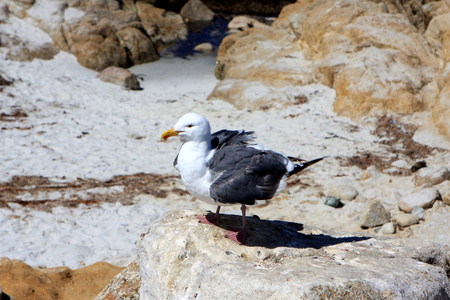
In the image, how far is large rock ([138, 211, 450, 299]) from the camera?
2.64 metres

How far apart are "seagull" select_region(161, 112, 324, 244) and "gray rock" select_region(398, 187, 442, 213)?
10.2 ft

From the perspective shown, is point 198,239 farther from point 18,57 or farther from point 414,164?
point 18,57

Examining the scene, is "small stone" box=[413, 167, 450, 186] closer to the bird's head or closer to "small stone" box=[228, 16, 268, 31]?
the bird's head

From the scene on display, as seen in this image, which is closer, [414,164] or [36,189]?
[36,189]

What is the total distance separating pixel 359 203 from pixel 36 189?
15.3ft

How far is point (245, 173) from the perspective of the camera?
10.9ft

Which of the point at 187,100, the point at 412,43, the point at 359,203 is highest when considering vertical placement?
the point at 412,43

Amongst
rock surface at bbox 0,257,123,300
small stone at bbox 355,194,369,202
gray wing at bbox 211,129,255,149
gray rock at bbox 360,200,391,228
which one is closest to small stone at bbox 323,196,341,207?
small stone at bbox 355,194,369,202

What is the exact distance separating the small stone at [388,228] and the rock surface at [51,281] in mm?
3244

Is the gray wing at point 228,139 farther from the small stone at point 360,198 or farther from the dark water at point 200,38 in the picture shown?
the dark water at point 200,38

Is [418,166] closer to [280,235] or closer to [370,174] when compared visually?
[370,174]

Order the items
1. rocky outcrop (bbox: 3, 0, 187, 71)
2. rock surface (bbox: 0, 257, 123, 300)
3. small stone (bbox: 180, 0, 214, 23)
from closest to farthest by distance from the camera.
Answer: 1. rock surface (bbox: 0, 257, 123, 300)
2. rocky outcrop (bbox: 3, 0, 187, 71)
3. small stone (bbox: 180, 0, 214, 23)

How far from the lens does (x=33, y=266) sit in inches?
200

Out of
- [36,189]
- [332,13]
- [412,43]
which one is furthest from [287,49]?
[36,189]
